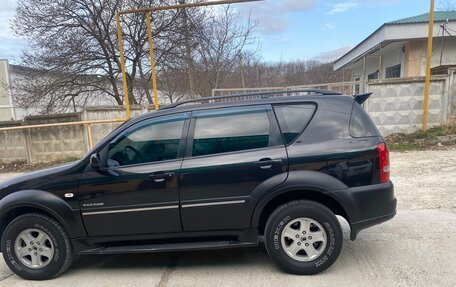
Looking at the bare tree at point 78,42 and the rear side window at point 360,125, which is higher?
the bare tree at point 78,42

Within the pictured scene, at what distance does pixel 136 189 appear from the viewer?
321 cm

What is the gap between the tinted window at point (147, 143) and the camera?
3.33m

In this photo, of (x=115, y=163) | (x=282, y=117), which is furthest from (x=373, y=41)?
(x=115, y=163)

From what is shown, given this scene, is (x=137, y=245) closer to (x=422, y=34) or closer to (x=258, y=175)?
(x=258, y=175)

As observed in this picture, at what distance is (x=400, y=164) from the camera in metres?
7.54

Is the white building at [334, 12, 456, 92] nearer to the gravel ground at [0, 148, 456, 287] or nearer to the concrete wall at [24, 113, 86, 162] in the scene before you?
the gravel ground at [0, 148, 456, 287]

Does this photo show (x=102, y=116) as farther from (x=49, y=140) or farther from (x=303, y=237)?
(x=303, y=237)

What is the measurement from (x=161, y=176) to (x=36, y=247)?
161 centimetres

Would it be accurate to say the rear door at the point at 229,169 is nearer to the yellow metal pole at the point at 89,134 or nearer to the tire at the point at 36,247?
the tire at the point at 36,247

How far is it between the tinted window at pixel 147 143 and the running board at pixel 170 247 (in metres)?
0.89

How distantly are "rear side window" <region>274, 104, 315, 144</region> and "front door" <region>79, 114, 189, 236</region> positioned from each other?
107cm

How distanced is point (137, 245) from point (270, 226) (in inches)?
56.7

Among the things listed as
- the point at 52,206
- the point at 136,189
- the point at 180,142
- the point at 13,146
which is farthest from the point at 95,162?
the point at 13,146

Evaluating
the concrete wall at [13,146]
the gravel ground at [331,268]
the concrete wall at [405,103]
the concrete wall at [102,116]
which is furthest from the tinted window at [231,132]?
the concrete wall at [13,146]
